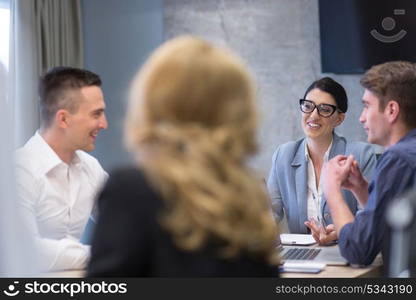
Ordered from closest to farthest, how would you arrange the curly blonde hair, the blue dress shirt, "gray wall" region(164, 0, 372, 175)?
the curly blonde hair, the blue dress shirt, "gray wall" region(164, 0, 372, 175)

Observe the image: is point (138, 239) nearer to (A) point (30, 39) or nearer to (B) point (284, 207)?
(B) point (284, 207)

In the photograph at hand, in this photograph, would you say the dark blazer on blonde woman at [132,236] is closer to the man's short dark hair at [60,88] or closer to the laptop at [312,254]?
the laptop at [312,254]

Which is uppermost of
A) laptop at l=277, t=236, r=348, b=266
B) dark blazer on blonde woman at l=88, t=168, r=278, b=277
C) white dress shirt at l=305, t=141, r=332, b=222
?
dark blazer on blonde woman at l=88, t=168, r=278, b=277

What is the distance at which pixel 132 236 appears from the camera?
1151mm

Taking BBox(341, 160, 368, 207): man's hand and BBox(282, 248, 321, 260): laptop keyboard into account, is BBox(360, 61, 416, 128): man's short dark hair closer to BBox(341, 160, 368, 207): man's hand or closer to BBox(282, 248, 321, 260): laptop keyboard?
BBox(341, 160, 368, 207): man's hand

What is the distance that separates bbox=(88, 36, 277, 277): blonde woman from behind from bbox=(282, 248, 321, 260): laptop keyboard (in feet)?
4.21

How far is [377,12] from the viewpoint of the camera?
4352 mm

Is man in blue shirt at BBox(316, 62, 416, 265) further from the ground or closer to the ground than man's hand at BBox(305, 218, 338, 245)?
further from the ground

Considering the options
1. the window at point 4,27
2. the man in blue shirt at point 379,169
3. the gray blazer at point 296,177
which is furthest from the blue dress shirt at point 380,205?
the window at point 4,27

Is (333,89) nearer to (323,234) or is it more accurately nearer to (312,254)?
(323,234)

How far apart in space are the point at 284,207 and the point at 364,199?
0.73m

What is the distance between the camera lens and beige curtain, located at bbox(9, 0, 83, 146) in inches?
163

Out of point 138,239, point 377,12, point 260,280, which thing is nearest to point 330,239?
point 260,280

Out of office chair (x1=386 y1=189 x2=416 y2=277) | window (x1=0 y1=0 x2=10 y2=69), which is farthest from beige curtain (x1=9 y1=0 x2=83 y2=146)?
office chair (x1=386 y1=189 x2=416 y2=277)
